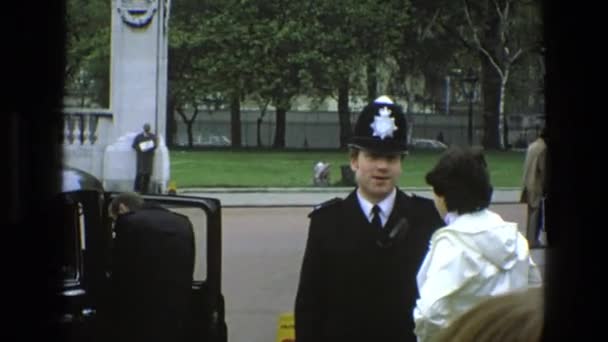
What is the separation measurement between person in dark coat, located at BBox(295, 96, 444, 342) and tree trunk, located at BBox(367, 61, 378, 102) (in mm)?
51112

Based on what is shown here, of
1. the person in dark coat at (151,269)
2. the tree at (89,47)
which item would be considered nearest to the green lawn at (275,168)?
the tree at (89,47)

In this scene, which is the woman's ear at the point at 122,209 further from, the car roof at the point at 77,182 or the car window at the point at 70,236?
the car window at the point at 70,236

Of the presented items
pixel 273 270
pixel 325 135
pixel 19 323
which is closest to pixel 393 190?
pixel 19 323

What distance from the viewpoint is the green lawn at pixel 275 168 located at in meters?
35.9

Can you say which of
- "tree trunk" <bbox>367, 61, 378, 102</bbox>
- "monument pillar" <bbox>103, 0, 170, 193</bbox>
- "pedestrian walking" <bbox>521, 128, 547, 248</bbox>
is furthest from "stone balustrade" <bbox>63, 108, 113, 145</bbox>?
"tree trunk" <bbox>367, 61, 378, 102</bbox>

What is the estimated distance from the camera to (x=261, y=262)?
16078 millimetres

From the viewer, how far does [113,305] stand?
6.98m

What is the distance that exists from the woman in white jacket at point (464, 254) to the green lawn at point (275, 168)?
2905 centimetres

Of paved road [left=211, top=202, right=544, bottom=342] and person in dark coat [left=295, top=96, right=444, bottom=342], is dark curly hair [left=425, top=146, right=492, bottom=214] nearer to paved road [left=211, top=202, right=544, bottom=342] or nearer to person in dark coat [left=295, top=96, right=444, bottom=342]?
person in dark coat [left=295, top=96, right=444, bottom=342]

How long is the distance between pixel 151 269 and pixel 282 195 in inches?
899

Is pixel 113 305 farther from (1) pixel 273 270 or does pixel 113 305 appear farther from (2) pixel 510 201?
(2) pixel 510 201

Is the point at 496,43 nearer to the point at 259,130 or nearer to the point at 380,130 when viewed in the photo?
the point at 259,130

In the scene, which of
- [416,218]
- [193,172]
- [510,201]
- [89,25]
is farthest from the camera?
[89,25]

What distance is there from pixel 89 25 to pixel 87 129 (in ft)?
90.9
